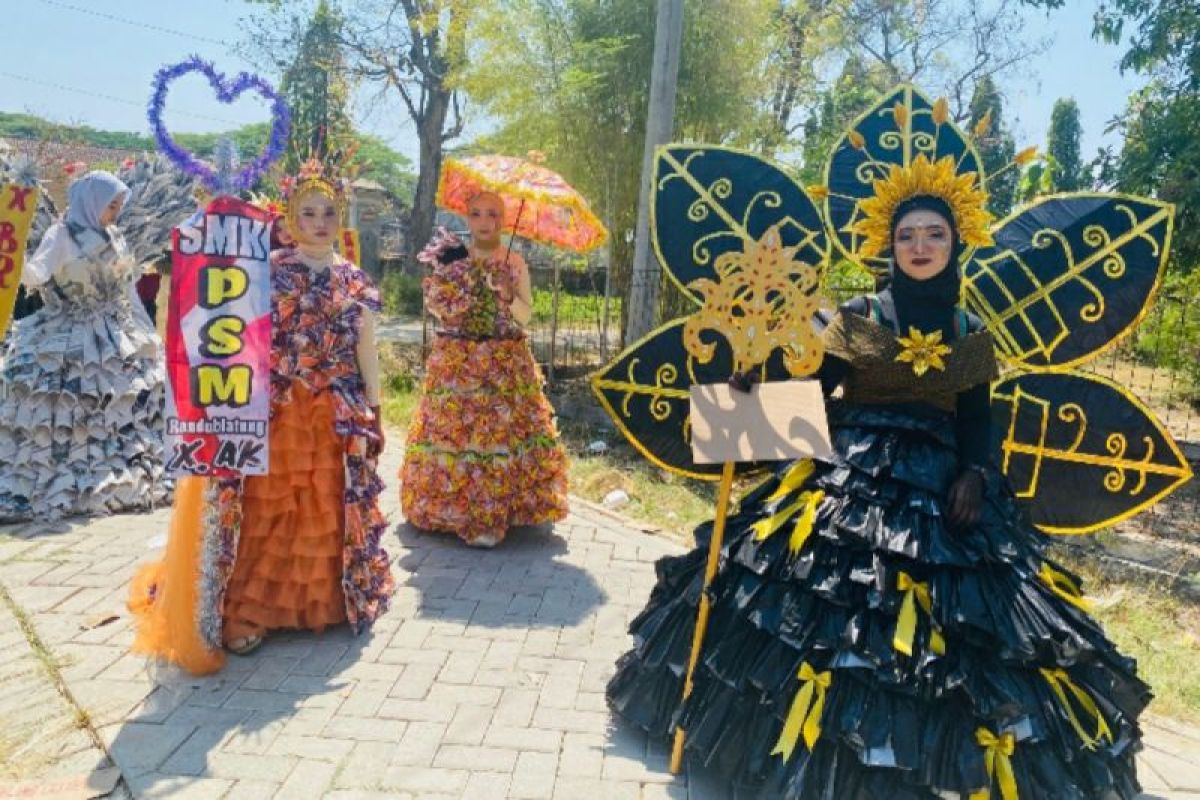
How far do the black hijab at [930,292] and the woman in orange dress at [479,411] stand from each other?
2.48 metres

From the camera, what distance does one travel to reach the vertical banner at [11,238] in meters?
4.75

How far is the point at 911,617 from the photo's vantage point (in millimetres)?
2525

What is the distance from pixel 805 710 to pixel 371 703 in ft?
5.66

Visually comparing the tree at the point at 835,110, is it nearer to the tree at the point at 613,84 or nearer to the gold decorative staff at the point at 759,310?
the tree at the point at 613,84

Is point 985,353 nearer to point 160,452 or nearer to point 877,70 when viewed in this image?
point 160,452

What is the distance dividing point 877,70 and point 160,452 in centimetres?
1971

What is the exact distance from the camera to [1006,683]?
2479 mm

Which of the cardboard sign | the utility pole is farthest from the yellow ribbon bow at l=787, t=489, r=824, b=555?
the utility pole

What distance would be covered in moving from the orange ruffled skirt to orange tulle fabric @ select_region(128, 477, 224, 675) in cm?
9

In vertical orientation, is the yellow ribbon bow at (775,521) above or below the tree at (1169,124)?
below

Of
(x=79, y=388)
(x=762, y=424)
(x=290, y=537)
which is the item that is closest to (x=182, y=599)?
(x=290, y=537)

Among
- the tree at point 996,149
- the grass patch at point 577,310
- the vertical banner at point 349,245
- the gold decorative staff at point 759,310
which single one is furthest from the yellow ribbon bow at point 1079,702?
the tree at point 996,149

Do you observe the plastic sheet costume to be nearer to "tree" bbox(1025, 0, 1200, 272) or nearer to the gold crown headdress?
the gold crown headdress

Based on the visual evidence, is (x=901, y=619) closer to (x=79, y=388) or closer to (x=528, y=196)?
(x=528, y=196)
